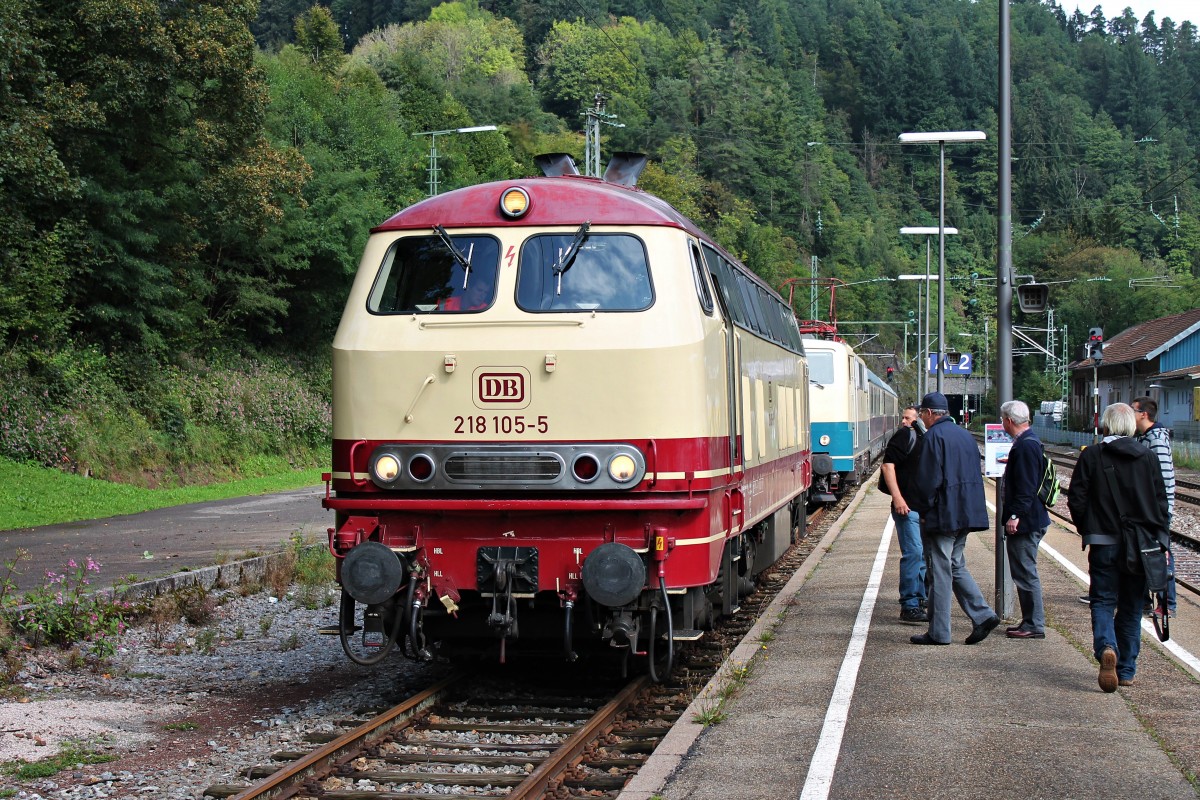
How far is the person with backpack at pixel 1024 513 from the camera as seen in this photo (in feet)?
33.8

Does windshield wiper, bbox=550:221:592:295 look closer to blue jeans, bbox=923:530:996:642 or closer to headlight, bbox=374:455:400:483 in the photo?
headlight, bbox=374:455:400:483

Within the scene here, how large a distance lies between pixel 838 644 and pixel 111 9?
18760mm

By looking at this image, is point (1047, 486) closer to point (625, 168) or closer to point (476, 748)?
point (625, 168)

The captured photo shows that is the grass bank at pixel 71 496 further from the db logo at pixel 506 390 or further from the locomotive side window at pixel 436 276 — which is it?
the db logo at pixel 506 390

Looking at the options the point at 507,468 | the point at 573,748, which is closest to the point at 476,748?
the point at 573,748

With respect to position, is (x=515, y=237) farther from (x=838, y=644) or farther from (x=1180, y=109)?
(x=1180, y=109)

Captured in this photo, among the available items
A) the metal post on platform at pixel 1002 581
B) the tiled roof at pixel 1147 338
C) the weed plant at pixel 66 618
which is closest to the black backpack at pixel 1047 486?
the metal post on platform at pixel 1002 581

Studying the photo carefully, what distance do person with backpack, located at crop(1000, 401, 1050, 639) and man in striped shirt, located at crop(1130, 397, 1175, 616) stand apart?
0.76 metres

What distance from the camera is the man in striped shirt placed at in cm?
954

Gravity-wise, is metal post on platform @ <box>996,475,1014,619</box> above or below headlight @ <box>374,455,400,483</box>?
below

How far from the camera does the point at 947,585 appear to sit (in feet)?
33.4

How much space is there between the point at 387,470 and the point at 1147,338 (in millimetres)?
57460

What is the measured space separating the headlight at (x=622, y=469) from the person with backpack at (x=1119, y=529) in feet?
9.00

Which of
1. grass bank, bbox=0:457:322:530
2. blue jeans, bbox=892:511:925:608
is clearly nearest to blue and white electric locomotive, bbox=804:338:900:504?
blue jeans, bbox=892:511:925:608
